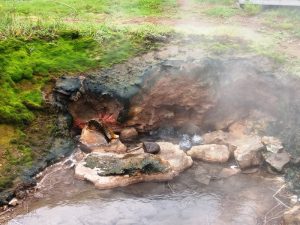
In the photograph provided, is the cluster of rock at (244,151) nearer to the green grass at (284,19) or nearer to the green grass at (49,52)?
the green grass at (49,52)

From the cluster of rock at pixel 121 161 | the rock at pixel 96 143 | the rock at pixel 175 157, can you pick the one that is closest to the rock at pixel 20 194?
the cluster of rock at pixel 121 161

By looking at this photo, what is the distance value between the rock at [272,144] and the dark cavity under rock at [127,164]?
2.17 metres

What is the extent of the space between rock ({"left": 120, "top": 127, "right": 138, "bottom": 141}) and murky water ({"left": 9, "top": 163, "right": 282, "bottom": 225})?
5.11ft

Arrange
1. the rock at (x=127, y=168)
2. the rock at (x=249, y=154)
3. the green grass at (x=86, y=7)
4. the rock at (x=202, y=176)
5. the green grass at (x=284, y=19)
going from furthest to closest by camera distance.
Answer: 1. the green grass at (x=86, y=7)
2. the green grass at (x=284, y=19)
3. the rock at (x=249, y=154)
4. the rock at (x=202, y=176)
5. the rock at (x=127, y=168)

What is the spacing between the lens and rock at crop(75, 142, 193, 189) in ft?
25.2

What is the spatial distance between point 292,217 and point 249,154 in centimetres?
186

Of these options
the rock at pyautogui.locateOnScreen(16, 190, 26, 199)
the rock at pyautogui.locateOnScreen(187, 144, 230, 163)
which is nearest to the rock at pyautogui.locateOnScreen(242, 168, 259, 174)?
the rock at pyautogui.locateOnScreen(187, 144, 230, 163)

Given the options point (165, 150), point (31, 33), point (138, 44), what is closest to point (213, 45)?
point (138, 44)

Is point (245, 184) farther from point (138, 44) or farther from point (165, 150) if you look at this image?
point (138, 44)

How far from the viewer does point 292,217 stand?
6551 millimetres

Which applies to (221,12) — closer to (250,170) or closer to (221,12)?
(221,12)

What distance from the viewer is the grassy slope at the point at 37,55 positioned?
8.10 m

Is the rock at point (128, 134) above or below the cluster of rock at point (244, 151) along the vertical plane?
above

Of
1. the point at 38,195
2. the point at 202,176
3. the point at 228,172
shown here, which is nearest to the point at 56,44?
the point at 38,195
